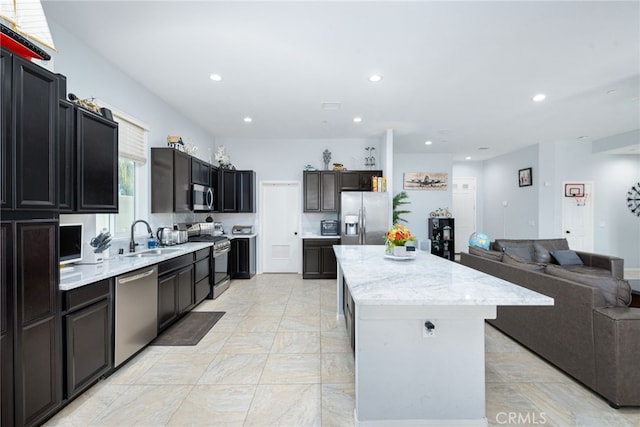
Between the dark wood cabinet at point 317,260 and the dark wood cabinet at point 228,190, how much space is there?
1631mm

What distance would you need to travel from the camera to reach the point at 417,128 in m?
→ 5.48

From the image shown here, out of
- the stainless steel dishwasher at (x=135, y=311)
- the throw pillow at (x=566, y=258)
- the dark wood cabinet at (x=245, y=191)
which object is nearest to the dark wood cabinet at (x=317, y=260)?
the dark wood cabinet at (x=245, y=191)

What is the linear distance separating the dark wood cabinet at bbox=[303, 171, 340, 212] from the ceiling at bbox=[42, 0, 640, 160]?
1.30 m

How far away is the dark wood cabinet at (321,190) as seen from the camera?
19.9ft

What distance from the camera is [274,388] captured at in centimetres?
225

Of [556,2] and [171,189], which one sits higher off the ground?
[556,2]

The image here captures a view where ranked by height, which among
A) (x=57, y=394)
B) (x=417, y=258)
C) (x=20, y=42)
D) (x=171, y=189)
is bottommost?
(x=57, y=394)

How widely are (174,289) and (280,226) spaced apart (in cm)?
318

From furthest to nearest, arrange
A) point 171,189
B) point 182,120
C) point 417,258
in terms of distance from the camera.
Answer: point 182,120 → point 171,189 → point 417,258

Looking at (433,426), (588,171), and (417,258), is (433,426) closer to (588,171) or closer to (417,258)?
(417,258)

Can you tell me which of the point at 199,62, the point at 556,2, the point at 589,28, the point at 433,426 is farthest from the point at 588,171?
the point at 199,62

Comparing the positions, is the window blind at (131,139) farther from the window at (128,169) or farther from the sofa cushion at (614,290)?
the sofa cushion at (614,290)

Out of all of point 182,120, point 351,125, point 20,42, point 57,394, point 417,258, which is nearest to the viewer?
point 20,42

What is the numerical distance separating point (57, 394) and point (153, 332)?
43.2 inches
